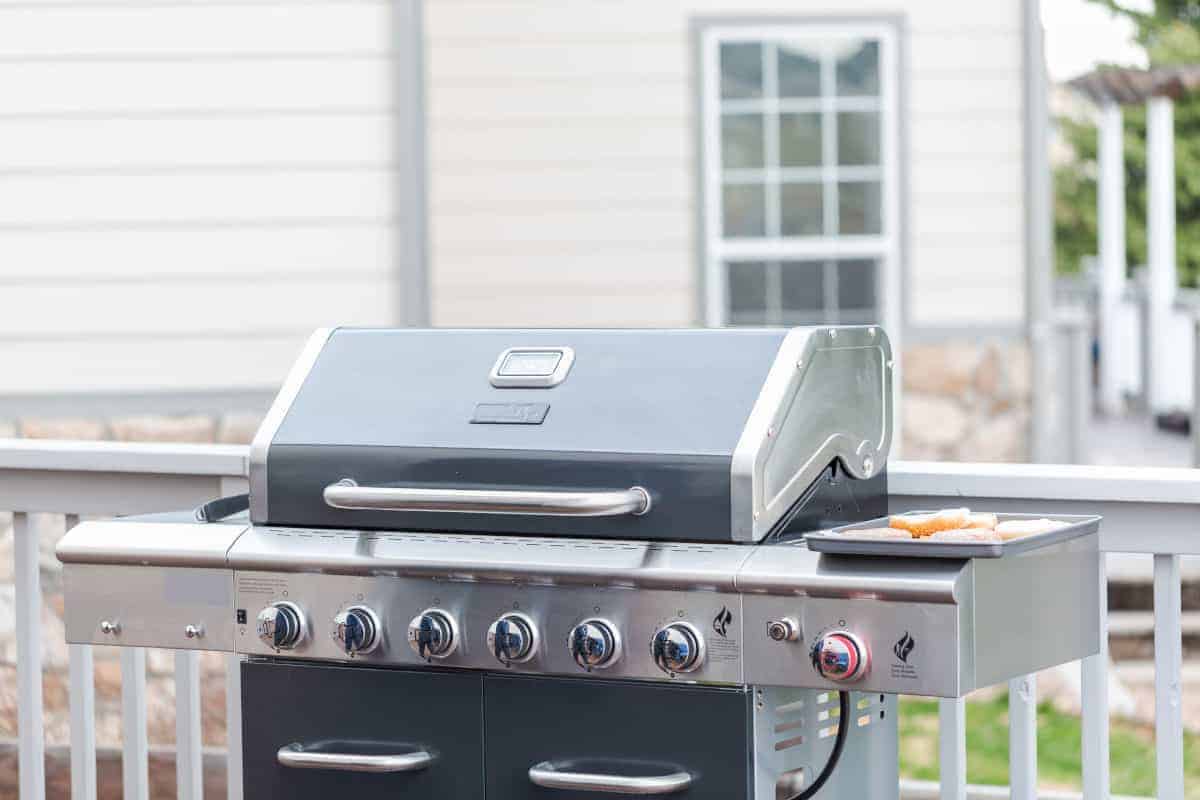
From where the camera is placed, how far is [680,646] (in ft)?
6.77

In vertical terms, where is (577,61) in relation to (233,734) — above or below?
above

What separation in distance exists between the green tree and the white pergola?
14.2m

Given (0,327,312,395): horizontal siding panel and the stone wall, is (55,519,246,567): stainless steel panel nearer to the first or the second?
(0,327,312,395): horizontal siding panel

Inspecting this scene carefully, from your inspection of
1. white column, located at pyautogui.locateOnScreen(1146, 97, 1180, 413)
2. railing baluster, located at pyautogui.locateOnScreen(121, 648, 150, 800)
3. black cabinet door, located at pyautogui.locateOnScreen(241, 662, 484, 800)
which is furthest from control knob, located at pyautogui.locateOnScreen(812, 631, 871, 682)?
white column, located at pyautogui.locateOnScreen(1146, 97, 1180, 413)

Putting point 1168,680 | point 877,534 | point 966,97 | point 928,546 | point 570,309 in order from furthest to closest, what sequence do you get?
point 570,309, point 966,97, point 1168,680, point 877,534, point 928,546

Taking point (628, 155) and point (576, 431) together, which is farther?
point (628, 155)

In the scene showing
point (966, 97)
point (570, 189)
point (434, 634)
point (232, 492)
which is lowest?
point (434, 634)

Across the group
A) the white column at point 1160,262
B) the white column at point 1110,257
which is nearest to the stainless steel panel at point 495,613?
the white column at point 1160,262

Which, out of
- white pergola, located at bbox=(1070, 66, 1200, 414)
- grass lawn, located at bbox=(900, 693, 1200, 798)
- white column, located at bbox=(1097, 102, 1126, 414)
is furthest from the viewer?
white column, located at bbox=(1097, 102, 1126, 414)

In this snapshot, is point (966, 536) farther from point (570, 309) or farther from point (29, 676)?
point (570, 309)

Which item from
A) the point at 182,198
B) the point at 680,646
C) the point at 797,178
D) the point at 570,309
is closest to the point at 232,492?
the point at 680,646

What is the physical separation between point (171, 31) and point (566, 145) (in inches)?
125

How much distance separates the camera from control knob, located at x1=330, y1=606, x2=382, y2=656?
223 cm

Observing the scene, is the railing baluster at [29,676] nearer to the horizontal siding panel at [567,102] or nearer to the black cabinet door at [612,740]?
the black cabinet door at [612,740]
